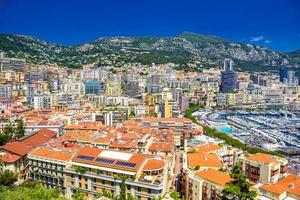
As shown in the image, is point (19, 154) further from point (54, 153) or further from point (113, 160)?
point (113, 160)

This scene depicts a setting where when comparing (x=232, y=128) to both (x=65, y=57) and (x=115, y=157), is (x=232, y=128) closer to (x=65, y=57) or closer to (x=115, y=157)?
(x=115, y=157)

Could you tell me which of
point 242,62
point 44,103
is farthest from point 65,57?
point 242,62

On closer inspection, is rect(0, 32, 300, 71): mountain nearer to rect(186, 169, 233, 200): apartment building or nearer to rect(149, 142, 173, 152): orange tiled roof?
rect(149, 142, 173, 152): orange tiled roof

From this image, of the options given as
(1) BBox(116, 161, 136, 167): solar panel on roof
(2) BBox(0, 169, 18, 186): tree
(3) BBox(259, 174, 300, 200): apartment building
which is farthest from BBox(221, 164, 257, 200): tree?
(2) BBox(0, 169, 18, 186): tree

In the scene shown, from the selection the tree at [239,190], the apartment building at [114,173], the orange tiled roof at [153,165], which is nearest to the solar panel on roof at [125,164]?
the apartment building at [114,173]

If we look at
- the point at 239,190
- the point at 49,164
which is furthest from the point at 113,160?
A: the point at 239,190

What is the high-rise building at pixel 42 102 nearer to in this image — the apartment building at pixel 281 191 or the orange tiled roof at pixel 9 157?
the orange tiled roof at pixel 9 157
